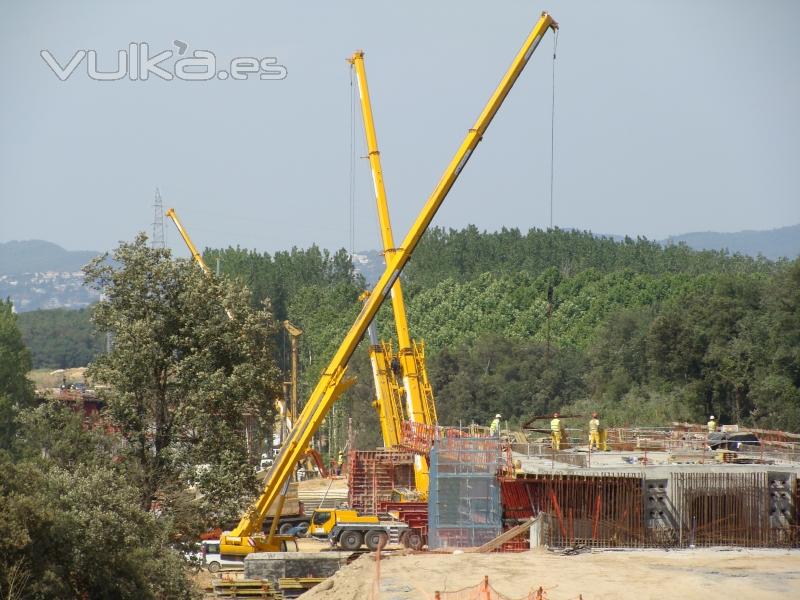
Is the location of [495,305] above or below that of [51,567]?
above

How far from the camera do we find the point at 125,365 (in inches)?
1416

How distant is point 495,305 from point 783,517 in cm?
10200

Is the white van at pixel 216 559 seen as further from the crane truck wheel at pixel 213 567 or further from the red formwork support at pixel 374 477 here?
the red formwork support at pixel 374 477

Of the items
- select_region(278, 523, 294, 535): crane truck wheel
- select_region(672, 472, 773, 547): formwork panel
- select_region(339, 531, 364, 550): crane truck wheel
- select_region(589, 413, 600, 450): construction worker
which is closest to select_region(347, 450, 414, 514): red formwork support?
select_region(278, 523, 294, 535): crane truck wheel

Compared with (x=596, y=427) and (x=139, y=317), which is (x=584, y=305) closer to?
(x=596, y=427)

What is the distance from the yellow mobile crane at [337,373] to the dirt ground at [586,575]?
578 centimetres

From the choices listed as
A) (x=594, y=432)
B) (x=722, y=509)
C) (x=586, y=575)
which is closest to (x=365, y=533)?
(x=594, y=432)

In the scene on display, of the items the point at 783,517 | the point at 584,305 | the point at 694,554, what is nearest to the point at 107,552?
the point at 694,554

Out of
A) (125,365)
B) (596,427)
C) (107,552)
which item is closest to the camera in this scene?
(107,552)

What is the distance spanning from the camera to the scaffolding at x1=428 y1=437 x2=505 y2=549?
135 ft

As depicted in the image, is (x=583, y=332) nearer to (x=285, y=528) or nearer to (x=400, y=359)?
(x=400, y=359)

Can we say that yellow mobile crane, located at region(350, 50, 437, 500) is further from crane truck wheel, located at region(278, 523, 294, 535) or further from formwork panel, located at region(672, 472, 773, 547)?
formwork panel, located at region(672, 472, 773, 547)

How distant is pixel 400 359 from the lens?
186 feet

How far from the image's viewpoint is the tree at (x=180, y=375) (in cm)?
3584
